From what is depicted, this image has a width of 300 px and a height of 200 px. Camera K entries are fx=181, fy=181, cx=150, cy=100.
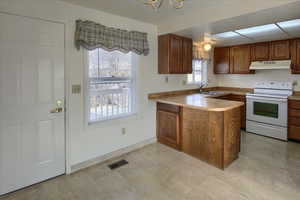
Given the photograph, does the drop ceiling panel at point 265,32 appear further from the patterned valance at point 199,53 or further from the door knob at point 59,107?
the door knob at point 59,107

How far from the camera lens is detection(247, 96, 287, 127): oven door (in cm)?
375

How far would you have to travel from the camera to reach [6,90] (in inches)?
80.2

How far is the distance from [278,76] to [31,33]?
5027 millimetres

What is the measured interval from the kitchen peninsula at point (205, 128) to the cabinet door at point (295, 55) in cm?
206

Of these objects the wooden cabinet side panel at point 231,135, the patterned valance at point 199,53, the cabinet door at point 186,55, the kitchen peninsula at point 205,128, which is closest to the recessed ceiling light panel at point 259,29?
the cabinet door at point 186,55

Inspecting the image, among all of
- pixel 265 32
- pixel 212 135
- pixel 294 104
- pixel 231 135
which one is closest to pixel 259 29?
pixel 265 32

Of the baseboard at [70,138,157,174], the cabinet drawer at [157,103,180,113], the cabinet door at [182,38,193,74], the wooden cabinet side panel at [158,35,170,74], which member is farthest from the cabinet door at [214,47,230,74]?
the baseboard at [70,138,157,174]

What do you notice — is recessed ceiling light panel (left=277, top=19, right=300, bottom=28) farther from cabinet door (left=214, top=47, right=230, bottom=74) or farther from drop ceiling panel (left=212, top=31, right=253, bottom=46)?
cabinet door (left=214, top=47, right=230, bottom=74)

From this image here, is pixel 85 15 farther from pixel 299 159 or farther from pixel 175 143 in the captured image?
pixel 299 159

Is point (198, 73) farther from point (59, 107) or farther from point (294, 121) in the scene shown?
point (59, 107)

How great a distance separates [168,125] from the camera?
137 inches

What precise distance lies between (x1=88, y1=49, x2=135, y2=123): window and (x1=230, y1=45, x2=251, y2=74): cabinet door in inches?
120

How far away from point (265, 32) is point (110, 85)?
3.02 metres

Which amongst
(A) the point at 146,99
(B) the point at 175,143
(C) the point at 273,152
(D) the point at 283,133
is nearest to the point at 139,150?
(B) the point at 175,143
